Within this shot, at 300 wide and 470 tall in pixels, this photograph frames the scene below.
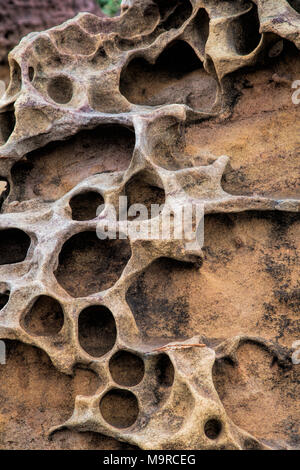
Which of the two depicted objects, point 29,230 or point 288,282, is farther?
point 29,230

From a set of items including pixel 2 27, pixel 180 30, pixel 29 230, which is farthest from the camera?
pixel 2 27

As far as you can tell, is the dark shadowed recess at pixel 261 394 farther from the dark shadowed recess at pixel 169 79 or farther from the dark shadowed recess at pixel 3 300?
the dark shadowed recess at pixel 169 79

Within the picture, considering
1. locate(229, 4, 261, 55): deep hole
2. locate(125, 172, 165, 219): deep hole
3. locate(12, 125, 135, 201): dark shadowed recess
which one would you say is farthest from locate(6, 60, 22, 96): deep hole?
locate(229, 4, 261, 55): deep hole

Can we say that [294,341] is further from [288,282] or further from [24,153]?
[24,153]

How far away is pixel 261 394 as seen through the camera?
196cm

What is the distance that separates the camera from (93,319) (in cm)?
218

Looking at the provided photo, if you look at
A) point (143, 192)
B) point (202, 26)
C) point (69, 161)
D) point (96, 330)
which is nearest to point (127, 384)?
point (96, 330)

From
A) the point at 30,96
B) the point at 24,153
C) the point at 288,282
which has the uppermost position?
the point at 30,96

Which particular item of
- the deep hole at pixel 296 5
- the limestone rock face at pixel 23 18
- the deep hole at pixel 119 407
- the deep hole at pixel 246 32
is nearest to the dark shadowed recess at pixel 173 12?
the deep hole at pixel 246 32

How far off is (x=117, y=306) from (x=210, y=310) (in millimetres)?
350

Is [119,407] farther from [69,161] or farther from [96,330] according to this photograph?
[69,161]
